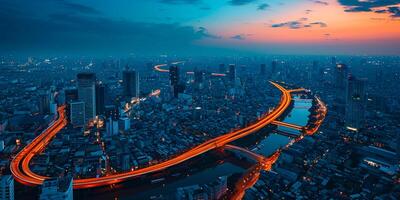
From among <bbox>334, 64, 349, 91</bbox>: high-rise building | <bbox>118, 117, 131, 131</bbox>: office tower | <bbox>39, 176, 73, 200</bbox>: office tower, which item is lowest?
<bbox>39, 176, 73, 200</bbox>: office tower

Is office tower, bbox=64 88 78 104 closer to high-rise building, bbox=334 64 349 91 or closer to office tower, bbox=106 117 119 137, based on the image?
office tower, bbox=106 117 119 137

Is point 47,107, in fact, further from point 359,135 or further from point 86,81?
point 359,135

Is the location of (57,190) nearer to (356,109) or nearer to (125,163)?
(125,163)

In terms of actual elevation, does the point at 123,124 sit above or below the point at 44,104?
below

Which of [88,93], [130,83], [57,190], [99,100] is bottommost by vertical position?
[57,190]

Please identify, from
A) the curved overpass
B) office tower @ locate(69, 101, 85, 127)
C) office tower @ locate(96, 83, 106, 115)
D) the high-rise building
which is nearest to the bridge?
the curved overpass

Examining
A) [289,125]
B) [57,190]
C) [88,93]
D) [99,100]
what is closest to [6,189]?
[57,190]
